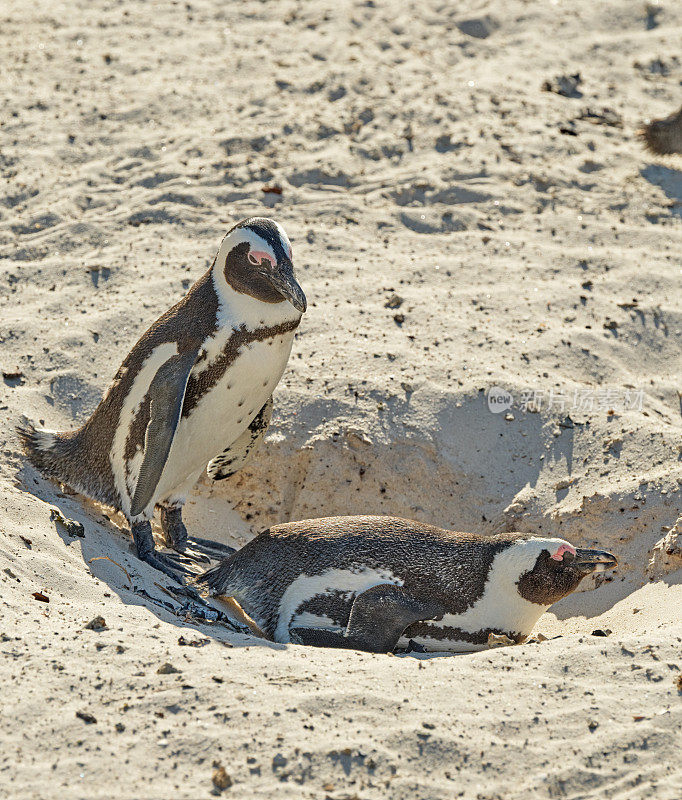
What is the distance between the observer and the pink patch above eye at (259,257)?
4.09 m

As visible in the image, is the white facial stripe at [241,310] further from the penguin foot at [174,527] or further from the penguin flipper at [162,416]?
the penguin foot at [174,527]

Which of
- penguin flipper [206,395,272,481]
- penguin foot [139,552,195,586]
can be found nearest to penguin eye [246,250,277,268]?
penguin flipper [206,395,272,481]

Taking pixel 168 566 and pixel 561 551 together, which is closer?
pixel 561 551

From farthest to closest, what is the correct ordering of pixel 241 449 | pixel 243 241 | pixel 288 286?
pixel 241 449, pixel 243 241, pixel 288 286

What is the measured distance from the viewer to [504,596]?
3998 millimetres

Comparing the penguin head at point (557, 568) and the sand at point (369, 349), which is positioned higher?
the sand at point (369, 349)

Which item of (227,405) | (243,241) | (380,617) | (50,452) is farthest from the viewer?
(50,452)

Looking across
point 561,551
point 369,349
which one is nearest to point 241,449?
point 369,349

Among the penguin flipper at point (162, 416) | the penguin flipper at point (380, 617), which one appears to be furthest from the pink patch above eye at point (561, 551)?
the penguin flipper at point (162, 416)

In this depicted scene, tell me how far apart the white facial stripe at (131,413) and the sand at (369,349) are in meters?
0.22

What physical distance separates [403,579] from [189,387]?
1148 millimetres

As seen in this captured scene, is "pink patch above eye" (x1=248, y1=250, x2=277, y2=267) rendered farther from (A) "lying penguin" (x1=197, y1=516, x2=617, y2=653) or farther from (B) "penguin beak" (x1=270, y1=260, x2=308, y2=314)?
(A) "lying penguin" (x1=197, y1=516, x2=617, y2=653)

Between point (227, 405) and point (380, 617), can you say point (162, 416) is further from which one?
point (380, 617)

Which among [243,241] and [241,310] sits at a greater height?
[243,241]
